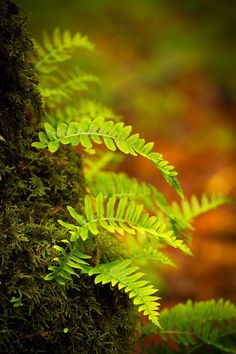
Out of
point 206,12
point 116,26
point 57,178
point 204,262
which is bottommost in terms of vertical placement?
point 57,178

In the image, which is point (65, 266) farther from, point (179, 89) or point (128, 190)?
point (179, 89)

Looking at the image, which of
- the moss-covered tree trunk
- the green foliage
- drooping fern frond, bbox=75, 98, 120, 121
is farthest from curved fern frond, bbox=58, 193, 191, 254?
drooping fern frond, bbox=75, 98, 120, 121

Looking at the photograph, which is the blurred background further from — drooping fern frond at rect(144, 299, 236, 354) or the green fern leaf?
the green fern leaf

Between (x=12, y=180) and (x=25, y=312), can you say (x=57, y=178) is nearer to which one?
(x=12, y=180)

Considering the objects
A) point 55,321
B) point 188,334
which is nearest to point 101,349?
point 55,321

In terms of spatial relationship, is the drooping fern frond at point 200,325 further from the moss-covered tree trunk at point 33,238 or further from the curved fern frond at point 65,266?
the curved fern frond at point 65,266
